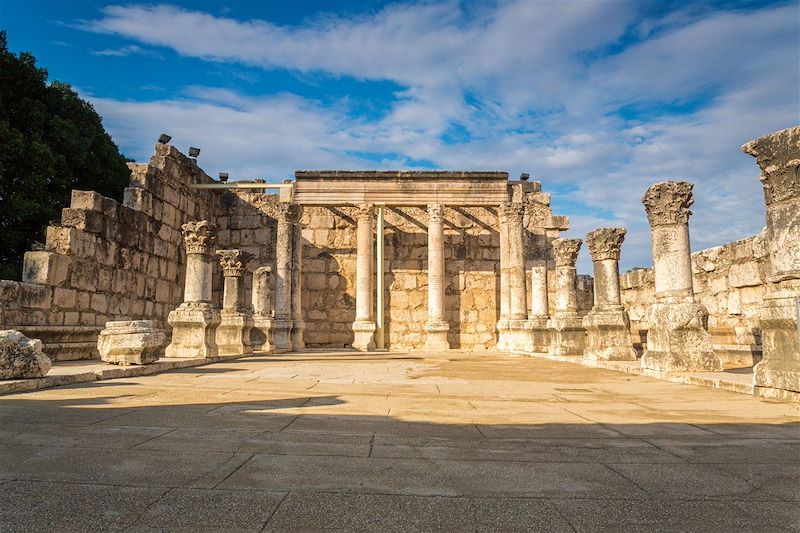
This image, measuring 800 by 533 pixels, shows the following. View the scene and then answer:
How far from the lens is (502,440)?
426cm

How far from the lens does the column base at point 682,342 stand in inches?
343

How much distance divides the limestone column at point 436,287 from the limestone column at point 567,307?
5199mm

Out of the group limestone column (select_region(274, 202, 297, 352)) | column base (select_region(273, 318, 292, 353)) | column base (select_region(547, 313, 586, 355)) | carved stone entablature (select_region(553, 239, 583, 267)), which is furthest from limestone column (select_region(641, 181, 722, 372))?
limestone column (select_region(274, 202, 297, 352))

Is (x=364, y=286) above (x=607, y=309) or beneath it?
above

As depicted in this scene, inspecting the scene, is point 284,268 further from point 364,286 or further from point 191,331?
point 191,331

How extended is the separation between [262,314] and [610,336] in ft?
37.2

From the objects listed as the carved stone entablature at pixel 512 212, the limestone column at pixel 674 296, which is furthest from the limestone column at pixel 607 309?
the carved stone entablature at pixel 512 212

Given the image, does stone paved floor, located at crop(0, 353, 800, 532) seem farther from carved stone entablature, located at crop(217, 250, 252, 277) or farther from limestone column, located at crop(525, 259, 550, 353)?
limestone column, located at crop(525, 259, 550, 353)

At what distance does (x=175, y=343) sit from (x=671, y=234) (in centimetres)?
1055

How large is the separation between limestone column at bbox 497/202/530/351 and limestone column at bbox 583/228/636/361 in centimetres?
680

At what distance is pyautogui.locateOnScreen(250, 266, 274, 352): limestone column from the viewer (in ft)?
59.5

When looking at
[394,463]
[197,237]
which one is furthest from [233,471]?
[197,237]

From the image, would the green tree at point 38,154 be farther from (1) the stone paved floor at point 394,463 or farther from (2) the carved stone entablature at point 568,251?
(2) the carved stone entablature at point 568,251

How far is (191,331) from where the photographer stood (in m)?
12.5
